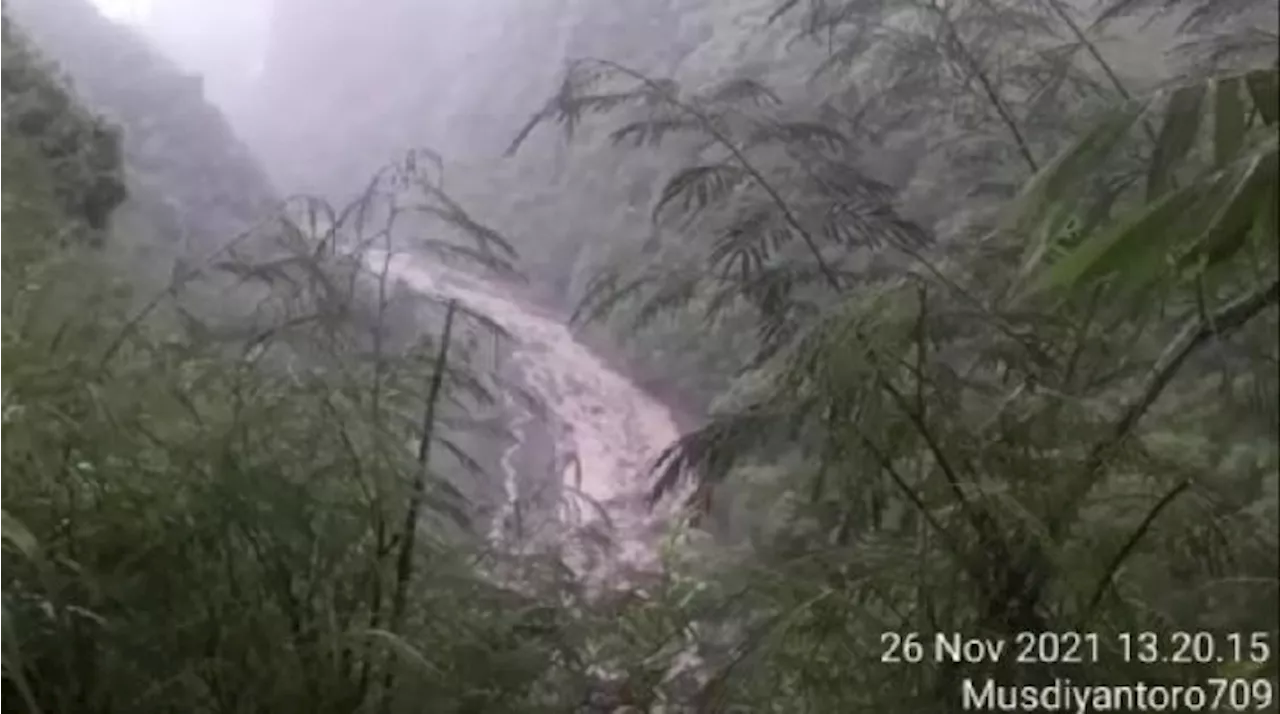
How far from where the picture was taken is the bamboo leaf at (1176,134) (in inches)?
20.1

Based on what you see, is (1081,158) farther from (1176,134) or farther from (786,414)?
(786,414)

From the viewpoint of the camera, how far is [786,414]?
0.89m

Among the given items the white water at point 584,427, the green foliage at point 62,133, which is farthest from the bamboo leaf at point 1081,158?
the green foliage at point 62,133

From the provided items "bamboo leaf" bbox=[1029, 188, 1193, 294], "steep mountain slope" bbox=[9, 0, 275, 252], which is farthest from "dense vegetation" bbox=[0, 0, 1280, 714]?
"steep mountain slope" bbox=[9, 0, 275, 252]

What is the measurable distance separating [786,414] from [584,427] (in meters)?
0.64

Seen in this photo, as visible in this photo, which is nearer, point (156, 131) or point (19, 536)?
point (19, 536)

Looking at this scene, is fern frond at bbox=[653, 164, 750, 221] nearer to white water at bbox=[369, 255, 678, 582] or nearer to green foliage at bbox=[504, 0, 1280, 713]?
green foliage at bbox=[504, 0, 1280, 713]

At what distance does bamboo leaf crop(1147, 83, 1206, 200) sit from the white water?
2.42ft

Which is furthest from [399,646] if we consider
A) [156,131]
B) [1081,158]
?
[156,131]

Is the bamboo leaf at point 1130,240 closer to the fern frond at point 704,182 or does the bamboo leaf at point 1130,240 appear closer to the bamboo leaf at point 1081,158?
the bamboo leaf at point 1081,158

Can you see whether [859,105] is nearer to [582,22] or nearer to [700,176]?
[700,176]

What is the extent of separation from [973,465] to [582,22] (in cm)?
122

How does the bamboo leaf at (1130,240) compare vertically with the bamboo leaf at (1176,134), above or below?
below

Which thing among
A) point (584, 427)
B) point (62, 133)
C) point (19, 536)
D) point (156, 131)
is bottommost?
point (19, 536)
